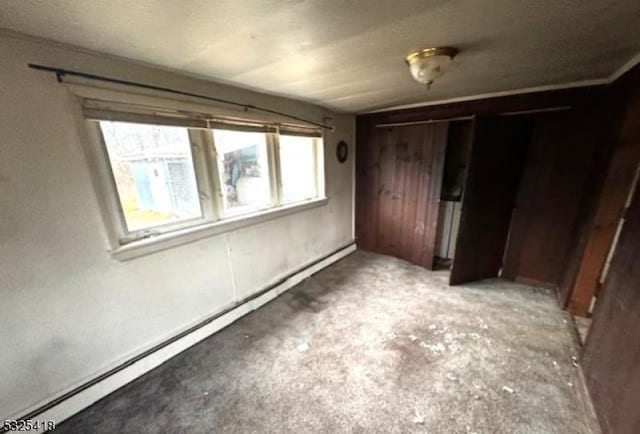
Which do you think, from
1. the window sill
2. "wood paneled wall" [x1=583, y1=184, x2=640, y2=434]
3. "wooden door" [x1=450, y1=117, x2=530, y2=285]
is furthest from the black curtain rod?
"wood paneled wall" [x1=583, y1=184, x2=640, y2=434]

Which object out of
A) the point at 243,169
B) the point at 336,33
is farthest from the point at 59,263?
the point at 336,33

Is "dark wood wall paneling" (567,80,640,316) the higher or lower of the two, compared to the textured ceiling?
lower

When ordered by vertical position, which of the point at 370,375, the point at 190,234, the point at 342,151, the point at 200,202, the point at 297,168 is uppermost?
the point at 342,151

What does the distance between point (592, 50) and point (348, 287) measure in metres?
2.60

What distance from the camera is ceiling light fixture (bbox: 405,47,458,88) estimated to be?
1.35 metres

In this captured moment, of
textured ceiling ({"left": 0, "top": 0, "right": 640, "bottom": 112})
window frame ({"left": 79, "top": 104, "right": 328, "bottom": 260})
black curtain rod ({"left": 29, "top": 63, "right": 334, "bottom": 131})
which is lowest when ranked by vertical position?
window frame ({"left": 79, "top": 104, "right": 328, "bottom": 260})

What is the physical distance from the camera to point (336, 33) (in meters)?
1.15

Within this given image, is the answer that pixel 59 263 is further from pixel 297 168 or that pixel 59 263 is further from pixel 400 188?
pixel 400 188

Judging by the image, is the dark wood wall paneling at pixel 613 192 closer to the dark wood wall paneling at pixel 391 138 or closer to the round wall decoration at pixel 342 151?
the dark wood wall paneling at pixel 391 138

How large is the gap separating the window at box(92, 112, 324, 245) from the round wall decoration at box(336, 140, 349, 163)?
32.6 inches

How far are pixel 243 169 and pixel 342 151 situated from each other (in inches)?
62.6

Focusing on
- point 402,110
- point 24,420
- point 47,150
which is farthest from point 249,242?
point 402,110

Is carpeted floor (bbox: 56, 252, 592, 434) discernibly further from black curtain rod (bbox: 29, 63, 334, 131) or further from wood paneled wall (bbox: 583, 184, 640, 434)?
black curtain rod (bbox: 29, 63, 334, 131)

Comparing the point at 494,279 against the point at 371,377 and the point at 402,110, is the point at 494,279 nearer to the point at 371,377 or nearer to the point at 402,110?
the point at 371,377
